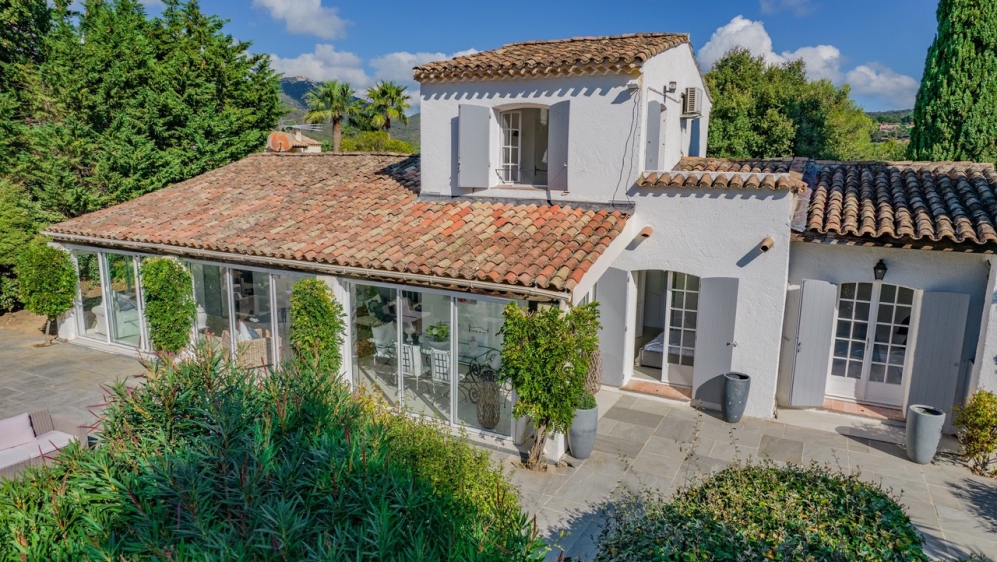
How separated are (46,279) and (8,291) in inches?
249

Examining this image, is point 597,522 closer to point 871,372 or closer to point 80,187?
point 871,372

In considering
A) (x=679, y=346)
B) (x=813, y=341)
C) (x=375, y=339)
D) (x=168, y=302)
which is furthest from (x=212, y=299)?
(x=813, y=341)

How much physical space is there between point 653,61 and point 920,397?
8698 mm

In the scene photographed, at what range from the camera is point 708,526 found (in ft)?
16.7

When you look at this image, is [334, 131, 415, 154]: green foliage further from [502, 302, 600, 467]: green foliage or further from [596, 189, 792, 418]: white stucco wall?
[502, 302, 600, 467]: green foliage

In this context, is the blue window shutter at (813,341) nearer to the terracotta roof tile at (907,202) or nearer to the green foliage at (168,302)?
the terracotta roof tile at (907,202)

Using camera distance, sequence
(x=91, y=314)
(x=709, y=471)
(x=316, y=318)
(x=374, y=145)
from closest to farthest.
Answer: (x=709, y=471) < (x=316, y=318) < (x=91, y=314) < (x=374, y=145)

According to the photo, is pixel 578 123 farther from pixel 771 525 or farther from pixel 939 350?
pixel 771 525

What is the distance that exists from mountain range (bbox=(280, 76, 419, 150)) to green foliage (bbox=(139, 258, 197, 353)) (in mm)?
15702

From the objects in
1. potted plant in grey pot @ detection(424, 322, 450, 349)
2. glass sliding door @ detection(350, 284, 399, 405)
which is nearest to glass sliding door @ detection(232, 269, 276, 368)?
glass sliding door @ detection(350, 284, 399, 405)

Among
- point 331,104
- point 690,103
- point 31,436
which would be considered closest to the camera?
point 31,436

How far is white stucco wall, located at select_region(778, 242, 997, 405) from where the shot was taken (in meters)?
11.1

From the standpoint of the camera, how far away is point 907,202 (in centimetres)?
1207

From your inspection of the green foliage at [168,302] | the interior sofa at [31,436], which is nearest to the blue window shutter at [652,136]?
the interior sofa at [31,436]
